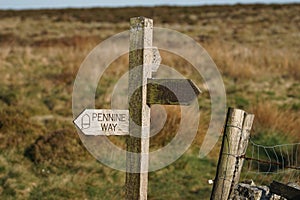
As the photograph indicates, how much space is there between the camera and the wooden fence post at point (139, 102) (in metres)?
3.36

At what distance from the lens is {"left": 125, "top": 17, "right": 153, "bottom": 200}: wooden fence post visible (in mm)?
3357

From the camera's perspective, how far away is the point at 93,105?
8344mm

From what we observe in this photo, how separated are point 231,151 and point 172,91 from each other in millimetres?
548

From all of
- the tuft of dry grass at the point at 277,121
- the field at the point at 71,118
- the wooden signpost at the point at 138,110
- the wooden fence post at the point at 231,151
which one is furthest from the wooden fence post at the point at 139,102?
the tuft of dry grass at the point at 277,121

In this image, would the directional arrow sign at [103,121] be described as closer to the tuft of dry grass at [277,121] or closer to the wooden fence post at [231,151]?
the wooden fence post at [231,151]

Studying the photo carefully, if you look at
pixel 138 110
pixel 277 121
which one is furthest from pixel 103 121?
pixel 277 121

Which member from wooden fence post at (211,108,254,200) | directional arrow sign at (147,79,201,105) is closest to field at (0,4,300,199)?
wooden fence post at (211,108,254,200)

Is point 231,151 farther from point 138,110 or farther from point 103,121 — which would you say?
point 103,121

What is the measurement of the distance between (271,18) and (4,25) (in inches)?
552

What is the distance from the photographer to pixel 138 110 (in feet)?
11.2

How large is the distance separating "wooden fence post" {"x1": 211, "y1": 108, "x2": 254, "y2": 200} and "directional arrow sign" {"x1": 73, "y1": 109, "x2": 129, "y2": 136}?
673mm

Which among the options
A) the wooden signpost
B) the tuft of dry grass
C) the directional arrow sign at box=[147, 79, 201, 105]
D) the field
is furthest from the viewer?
the tuft of dry grass

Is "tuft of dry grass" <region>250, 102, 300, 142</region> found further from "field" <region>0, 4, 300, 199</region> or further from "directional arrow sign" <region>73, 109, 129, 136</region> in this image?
"directional arrow sign" <region>73, 109, 129, 136</region>

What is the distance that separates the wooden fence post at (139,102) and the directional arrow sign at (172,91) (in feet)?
0.16
